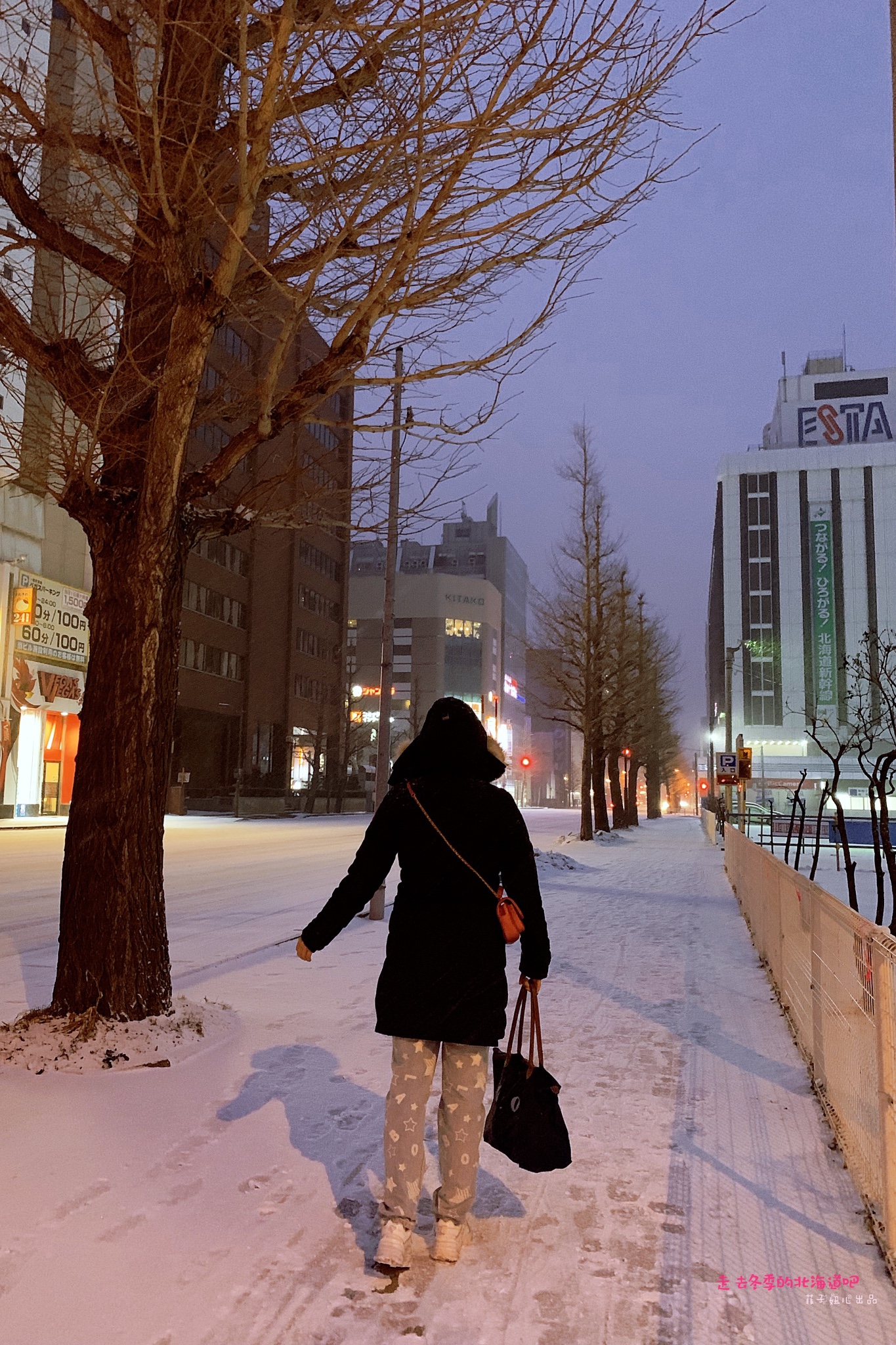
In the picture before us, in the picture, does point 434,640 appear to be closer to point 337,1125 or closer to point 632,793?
point 632,793

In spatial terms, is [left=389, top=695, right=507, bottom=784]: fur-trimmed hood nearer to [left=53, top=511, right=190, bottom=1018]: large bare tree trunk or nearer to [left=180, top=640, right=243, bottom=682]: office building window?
[left=53, top=511, right=190, bottom=1018]: large bare tree trunk

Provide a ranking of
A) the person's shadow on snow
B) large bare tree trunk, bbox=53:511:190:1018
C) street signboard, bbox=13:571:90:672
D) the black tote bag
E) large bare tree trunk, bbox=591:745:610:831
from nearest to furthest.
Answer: the black tote bag
the person's shadow on snow
large bare tree trunk, bbox=53:511:190:1018
street signboard, bbox=13:571:90:672
large bare tree trunk, bbox=591:745:610:831

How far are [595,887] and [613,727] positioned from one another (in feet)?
66.3

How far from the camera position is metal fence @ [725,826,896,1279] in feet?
11.6

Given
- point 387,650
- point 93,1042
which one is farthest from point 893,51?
point 387,650

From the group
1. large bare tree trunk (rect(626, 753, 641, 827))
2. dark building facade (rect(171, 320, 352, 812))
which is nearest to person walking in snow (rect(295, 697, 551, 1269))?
dark building facade (rect(171, 320, 352, 812))

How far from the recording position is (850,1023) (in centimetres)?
432

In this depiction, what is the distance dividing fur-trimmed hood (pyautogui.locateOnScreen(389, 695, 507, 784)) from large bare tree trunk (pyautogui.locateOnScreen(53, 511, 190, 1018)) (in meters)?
2.53

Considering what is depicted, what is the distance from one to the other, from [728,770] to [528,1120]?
30.9 metres

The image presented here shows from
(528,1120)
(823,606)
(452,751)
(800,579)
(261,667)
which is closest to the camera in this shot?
(528,1120)

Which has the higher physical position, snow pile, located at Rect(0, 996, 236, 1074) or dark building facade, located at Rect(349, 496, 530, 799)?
dark building facade, located at Rect(349, 496, 530, 799)

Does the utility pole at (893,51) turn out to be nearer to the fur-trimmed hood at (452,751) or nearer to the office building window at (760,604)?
the fur-trimmed hood at (452,751)

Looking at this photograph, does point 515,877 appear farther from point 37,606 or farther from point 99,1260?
point 37,606

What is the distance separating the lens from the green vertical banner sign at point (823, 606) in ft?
292
